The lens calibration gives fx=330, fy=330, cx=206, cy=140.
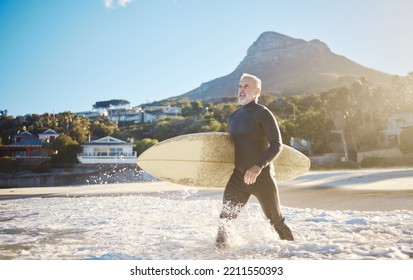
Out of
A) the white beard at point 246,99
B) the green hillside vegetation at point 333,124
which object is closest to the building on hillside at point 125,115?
the green hillside vegetation at point 333,124

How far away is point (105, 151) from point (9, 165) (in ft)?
30.1

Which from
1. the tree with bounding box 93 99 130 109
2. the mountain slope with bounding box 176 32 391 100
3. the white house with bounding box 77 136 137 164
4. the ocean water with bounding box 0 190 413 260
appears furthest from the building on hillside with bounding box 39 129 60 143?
the mountain slope with bounding box 176 32 391 100

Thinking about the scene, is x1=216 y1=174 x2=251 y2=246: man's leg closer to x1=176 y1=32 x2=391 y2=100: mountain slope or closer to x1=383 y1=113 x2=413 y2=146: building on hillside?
x1=383 y1=113 x2=413 y2=146: building on hillside

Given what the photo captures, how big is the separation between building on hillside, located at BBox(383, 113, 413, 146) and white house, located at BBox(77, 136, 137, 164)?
20295 mm

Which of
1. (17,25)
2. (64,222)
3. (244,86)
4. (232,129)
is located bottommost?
(64,222)

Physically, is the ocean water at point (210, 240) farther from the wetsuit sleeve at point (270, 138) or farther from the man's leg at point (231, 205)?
the wetsuit sleeve at point (270, 138)

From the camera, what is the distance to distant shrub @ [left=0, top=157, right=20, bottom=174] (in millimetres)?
22844

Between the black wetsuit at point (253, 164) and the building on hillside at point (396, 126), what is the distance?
19809 mm

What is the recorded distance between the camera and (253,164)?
2.64 meters

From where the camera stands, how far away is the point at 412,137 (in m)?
18.3

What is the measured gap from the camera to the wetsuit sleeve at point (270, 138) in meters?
2.46
